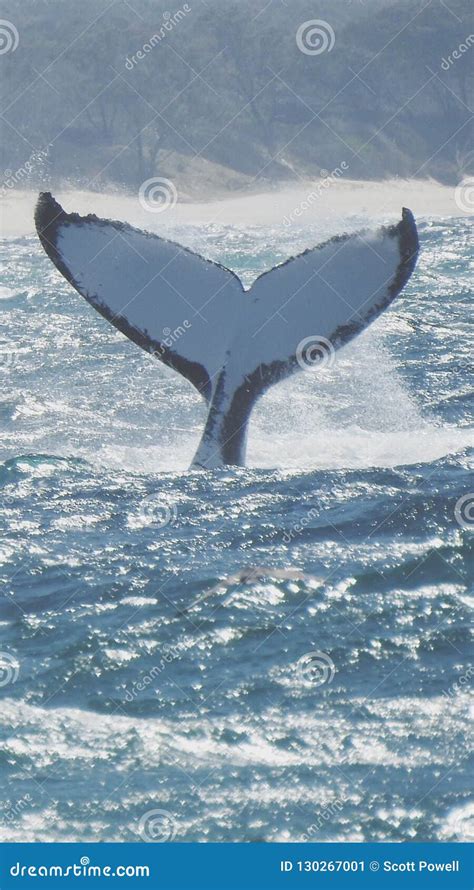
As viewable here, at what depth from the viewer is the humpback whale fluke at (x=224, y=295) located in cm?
1054

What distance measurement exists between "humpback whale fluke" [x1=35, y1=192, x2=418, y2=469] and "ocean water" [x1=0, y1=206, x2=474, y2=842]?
1.20 m

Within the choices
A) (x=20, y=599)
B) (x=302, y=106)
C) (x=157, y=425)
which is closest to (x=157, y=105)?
(x=302, y=106)

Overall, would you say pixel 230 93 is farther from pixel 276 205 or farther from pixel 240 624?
pixel 240 624

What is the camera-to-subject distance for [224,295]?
11.1 metres

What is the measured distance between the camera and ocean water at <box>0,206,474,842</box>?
22.4 feet

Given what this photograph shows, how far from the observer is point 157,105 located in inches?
3344

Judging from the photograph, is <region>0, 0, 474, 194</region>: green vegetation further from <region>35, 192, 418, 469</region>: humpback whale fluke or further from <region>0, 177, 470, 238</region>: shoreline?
<region>35, 192, 418, 469</region>: humpback whale fluke

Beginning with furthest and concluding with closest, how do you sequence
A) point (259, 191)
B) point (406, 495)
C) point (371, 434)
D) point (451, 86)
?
point (451, 86) < point (259, 191) < point (371, 434) < point (406, 495)

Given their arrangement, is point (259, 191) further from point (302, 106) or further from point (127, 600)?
point (127, 600)

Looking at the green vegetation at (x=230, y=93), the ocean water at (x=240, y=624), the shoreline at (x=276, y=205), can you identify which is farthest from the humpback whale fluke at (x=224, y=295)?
the green vegetation at (x=230, y=93)

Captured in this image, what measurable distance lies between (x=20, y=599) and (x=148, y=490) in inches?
106

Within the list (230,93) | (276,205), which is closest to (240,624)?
(276,205)

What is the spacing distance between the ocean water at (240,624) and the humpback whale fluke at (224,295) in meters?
1.20

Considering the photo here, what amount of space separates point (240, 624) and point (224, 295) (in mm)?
3256
